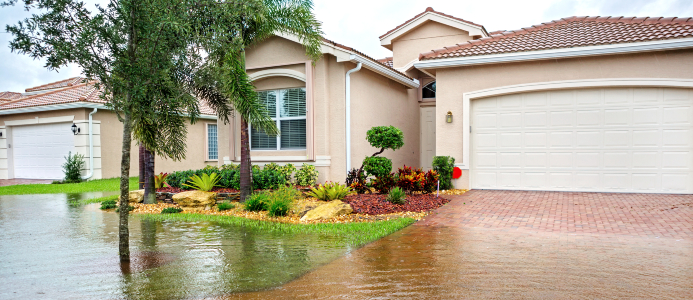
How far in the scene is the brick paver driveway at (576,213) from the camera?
7098 mm

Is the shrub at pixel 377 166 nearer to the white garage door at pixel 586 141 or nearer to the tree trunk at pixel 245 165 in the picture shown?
the white garage door at pixel 586 141

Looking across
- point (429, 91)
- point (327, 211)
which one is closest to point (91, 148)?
point (429, 91)

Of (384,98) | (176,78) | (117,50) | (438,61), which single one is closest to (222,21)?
(176,78)

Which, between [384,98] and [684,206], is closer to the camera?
[684,206]

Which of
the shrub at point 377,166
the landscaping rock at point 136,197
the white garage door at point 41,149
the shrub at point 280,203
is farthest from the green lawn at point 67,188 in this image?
the shrub at point 377,166

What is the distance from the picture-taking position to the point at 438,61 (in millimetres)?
12094

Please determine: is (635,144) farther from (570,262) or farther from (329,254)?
(329,254)

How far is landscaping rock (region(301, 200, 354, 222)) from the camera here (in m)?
8.39

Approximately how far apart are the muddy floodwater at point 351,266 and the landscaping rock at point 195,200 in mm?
2935

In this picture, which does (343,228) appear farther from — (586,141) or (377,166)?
(586,141)

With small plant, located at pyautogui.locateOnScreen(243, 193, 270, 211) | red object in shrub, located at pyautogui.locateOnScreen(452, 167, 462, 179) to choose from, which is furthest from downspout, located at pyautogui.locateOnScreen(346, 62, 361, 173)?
small plant, located at pyautogui.locateOnScreen(243, 193, 270, 211)

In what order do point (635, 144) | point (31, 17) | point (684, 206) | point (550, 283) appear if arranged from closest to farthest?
point (550, 283)
point (31, 17)
point (684, 206)
point (635, 144)

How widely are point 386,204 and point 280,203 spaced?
210 cm

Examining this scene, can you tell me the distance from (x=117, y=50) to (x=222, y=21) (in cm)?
125
